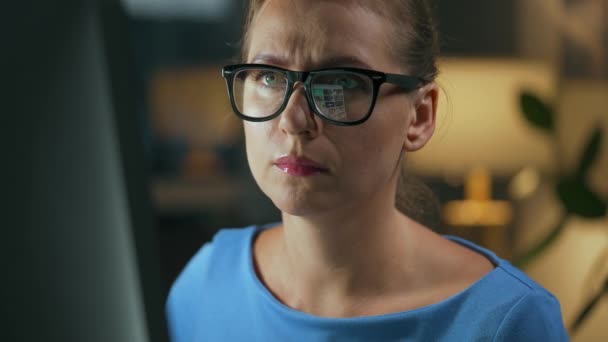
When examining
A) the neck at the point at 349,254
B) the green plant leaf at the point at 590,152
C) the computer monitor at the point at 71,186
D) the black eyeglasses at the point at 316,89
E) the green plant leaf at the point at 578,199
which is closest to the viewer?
the computer monitor at the point at 71,186

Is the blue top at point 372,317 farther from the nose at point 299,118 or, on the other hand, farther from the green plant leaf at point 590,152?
the green plant leaf at point 590,152

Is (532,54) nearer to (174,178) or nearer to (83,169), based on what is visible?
(174,178)

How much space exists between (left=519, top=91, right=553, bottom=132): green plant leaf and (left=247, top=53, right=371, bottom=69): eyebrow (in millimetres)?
1251

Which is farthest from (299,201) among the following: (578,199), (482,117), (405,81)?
(482,117)

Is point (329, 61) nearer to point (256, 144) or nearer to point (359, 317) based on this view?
point (256, 144)

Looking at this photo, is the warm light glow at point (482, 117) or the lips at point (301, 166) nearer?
the lips at point (301, 166)

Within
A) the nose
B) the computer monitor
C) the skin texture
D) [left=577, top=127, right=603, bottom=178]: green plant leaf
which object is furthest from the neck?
[left=577, top=127, right=603, bottom=178]: green plant leaf

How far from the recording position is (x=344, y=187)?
603 mm

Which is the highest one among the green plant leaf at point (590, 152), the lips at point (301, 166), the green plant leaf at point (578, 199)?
the lips at point (301, 166)

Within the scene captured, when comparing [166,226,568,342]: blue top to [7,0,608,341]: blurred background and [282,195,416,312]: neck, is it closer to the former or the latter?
[282,195,416,312]: neck

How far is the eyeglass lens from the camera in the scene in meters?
0.57

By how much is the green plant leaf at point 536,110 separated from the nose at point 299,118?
1270 mm

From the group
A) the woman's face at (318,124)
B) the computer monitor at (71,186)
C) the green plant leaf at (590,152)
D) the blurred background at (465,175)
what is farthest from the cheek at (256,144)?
the blurred background at (465,175)

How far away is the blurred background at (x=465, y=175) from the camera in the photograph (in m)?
2.25
